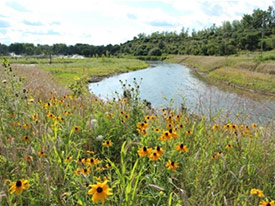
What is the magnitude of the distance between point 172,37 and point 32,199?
103047 millimetres

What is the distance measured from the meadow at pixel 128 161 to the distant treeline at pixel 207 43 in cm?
3959

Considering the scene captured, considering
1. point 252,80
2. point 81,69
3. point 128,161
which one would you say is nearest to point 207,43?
point 81,69

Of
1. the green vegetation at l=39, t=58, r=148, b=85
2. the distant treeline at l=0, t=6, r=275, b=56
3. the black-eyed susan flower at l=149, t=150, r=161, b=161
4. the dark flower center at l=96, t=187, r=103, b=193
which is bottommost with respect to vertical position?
the green vegetation at l=39, t=58, r=148, b=85

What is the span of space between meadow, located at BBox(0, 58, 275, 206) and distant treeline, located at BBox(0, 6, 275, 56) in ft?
130

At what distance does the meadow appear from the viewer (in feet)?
5.97

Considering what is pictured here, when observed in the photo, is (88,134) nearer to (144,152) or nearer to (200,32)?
(144,152)

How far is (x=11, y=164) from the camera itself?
6.99 feet

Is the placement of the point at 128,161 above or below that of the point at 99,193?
below

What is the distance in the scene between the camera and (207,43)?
68125mm

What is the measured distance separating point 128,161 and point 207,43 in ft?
226

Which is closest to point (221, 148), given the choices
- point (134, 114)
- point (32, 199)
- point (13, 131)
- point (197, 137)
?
point (197, 137)

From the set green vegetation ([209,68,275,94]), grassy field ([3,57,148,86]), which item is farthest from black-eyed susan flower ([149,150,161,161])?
green vegetation ([209,68,275,94])

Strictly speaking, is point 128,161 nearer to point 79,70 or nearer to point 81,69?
point 79,70

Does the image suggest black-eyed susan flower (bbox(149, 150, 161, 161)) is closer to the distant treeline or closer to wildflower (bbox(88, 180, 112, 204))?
wildflower (bbox(88, 180, 112, 204))
